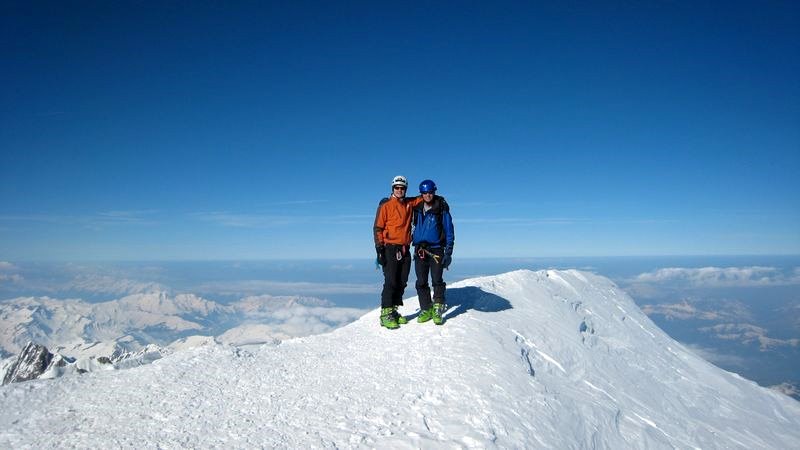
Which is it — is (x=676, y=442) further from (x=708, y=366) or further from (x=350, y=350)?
(x=708, y=366)

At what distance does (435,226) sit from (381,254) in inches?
63.1

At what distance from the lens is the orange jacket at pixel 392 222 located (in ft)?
32.1

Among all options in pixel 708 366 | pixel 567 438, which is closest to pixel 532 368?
pixel 567 438

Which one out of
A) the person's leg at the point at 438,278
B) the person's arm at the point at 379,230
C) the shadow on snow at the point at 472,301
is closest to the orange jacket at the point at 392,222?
the person's arm at the point at 379,230

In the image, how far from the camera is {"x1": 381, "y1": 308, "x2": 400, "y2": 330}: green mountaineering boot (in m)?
10.0

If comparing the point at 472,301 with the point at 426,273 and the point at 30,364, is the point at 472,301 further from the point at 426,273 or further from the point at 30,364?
the point at 30,364

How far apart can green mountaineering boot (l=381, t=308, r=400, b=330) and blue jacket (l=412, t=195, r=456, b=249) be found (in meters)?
1.94

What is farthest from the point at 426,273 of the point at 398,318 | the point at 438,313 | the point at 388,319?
the point at 388,319

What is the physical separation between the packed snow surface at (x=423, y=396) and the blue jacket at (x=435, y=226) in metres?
2.17

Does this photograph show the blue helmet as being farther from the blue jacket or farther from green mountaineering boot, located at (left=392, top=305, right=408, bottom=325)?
green mountaineering boot, located at (left=392, top=305, right=408, bottom=325)

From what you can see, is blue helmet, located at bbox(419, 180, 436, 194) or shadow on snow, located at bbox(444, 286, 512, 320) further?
shadow on snow, located at bbox(444, 286, 512, 320)

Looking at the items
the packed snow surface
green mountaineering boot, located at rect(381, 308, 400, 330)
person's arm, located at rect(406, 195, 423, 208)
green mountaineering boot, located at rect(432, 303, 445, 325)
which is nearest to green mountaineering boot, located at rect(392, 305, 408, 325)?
green mountaineering boot, located at rect(381, 308, 400, 330)

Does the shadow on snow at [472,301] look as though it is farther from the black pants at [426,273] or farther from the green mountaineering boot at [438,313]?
the black pants at [426,273]

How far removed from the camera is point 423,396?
6078 mm
